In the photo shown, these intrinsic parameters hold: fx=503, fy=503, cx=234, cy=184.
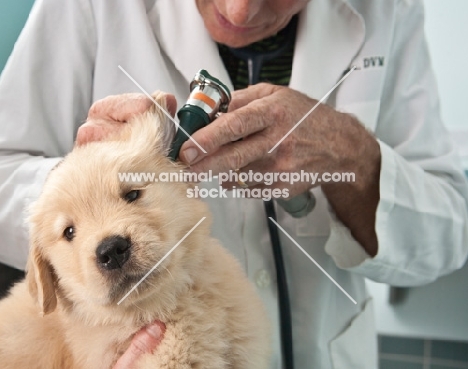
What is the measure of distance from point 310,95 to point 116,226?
0.47 m

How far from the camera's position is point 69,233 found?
57 cm

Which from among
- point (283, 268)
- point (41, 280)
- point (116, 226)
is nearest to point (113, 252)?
point (116, 226)

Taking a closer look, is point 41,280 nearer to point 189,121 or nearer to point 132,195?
point 132,195

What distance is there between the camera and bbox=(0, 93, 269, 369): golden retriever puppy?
0.52 metres

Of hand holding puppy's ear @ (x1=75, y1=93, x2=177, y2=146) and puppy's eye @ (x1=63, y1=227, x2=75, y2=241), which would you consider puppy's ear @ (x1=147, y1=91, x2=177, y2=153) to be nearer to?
hand holding puppy's ear @ (x1=75, y1=93, x2=177, y2=146)

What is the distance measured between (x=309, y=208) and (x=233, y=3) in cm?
34

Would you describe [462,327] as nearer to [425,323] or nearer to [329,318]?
[425,323]

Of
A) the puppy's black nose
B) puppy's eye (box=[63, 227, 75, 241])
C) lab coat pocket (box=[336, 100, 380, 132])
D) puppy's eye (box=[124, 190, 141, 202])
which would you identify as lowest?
lab coat pocket (box=[336, 100, 380, 132])

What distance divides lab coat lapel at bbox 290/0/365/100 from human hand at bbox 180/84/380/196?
5.7 inches

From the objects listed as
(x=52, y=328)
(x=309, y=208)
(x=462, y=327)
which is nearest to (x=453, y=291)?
(x=462, y=327)

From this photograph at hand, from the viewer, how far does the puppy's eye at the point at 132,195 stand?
0.56 metres

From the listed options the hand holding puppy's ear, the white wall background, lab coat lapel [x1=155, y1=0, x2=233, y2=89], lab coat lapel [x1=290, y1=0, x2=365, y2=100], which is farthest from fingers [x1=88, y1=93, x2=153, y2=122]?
the white wall background

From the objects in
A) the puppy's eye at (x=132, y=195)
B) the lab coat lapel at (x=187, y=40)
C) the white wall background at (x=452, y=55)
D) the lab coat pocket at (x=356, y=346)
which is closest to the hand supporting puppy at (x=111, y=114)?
Answer: the puppy's eye at (x=132, y=195)

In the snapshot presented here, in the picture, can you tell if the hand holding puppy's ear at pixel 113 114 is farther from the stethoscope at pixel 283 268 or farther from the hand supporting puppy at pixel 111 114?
the stethoscope at pixel 283 268
